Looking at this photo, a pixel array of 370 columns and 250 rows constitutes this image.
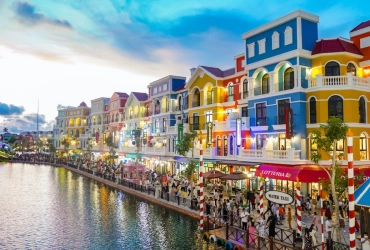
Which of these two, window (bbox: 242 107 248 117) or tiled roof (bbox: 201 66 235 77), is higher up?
tiled roof (bbox: 201 66 235 77)

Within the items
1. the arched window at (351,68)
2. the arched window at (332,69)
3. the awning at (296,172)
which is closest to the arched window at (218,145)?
the awning at (296,172)

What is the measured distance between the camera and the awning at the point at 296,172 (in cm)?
2602

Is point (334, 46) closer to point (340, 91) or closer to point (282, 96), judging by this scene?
point (340, 91)

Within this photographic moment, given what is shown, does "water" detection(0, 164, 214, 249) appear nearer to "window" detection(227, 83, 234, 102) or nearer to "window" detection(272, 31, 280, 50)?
"window" detection(227, 83, 234, 102)

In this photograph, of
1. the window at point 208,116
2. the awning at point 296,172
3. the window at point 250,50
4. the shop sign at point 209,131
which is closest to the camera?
the awning at point 296,172

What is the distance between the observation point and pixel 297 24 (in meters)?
28.9

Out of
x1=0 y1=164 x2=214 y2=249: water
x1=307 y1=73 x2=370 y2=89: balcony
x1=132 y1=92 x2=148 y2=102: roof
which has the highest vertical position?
x1=132 y1=92 x2=148 y2=102: roof

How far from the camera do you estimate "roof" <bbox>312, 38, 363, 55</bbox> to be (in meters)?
A: 28.5

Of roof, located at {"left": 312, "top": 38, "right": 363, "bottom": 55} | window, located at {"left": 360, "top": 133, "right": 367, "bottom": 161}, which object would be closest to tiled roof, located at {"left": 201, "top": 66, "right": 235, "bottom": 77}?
roof, located at {"left": 312, "top": 38, "right": 363, "bottom": 55}

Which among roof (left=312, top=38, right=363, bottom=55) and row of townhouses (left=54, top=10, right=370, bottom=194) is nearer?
row of townhouses (left=54, top=10, right=370, bottom=194)

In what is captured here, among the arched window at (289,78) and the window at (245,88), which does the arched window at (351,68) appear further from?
the window at (245,88)

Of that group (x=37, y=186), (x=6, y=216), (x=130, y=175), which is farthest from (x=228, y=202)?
(x=37, y=186)

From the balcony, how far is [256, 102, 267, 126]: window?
18.5 feet

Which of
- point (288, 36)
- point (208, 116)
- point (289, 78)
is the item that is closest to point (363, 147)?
point (289, 78)
